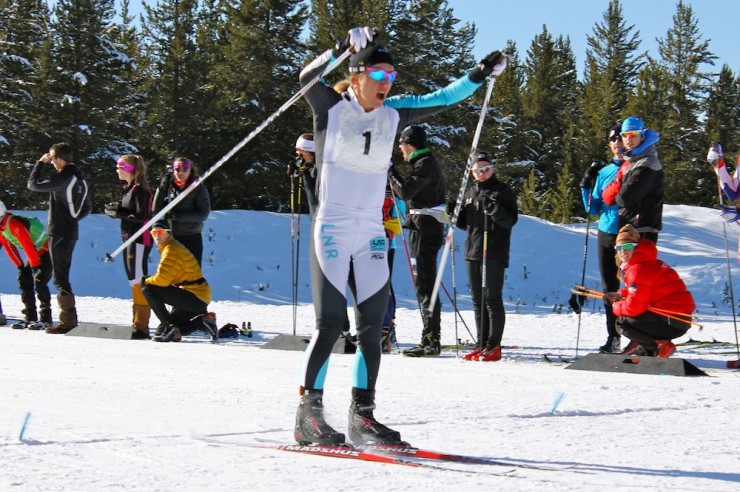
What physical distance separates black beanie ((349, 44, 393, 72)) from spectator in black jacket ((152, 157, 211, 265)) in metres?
5.84

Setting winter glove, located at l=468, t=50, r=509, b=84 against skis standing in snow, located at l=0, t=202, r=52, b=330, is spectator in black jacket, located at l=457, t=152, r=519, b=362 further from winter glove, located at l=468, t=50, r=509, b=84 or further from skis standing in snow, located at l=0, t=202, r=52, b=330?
skis standing in snow, located at l=0, t=202, r=52, b=330

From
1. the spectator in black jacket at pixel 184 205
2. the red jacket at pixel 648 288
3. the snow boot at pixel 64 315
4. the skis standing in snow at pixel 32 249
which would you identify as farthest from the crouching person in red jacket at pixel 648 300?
the skis standing in snow at pixel 32 249

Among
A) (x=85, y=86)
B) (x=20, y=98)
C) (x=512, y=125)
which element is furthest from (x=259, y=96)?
(x=512, y=125)

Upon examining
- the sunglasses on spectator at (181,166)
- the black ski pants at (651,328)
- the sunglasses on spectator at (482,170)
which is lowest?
the black ski pants at (651,328)

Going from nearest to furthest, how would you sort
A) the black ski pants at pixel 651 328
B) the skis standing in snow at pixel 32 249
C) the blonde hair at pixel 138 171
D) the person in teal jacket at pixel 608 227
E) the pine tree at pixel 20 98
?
1. the black ski pants at pixel 651 328
2. the person in teal jacket at pixel 608 227
3. the blonde hair at pixel 138 171
4. the skis standing in snow at pixel 32 249
5. the pine tree at pixel 20 98

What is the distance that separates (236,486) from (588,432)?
1.88 metres

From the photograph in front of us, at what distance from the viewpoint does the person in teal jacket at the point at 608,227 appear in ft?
26.7

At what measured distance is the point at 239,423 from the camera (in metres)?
4.57

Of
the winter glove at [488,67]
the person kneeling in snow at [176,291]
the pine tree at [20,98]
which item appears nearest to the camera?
the winter glove at [488,67]

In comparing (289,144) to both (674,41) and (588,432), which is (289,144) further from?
(588,432)

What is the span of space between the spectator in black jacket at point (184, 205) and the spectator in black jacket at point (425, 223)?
2439 mm

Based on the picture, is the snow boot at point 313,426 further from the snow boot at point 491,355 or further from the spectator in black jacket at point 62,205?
the spectator in black jacket at point 62,205

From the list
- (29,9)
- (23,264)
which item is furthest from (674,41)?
(23,264)

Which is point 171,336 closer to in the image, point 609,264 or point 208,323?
point 208,323
